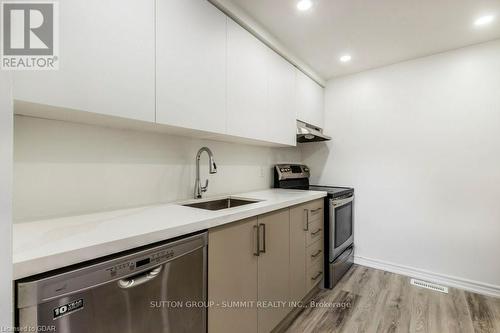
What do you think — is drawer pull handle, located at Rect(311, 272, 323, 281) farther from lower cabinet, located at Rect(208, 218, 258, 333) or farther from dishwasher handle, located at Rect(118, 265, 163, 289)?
dishwasher handle, located at Rect(118, 265, 163, 289)

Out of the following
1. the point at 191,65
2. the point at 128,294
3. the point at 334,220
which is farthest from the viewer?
the point at 334,220

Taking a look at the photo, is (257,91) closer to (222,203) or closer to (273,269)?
(222,203)

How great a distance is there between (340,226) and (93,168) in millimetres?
2332

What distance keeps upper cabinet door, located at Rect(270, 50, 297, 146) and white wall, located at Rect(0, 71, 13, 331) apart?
1.69 metres

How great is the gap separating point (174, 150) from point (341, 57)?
6.77 feet

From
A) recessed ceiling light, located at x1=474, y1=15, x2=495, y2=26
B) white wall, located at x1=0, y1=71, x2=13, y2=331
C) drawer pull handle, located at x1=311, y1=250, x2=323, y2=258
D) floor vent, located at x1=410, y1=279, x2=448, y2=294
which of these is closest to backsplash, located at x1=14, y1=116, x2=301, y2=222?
white wall, located at x1=0, y1=71, x2=13, y2=331

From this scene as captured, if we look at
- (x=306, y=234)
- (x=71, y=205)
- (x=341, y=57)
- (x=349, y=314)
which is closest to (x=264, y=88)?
(x=341, y=57)

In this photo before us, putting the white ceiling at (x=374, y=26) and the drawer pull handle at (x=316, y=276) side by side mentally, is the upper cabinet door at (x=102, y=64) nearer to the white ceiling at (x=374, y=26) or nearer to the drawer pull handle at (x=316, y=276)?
the white ceiling at (x=374, y=26)

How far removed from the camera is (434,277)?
2.40 m

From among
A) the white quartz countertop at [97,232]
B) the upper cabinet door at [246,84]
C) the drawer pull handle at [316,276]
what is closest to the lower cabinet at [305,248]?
the drawer pull handle at [316,276]

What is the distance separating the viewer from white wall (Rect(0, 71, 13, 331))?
0.48 meters

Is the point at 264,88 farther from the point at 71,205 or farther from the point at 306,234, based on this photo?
the point at 71,205

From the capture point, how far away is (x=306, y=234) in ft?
6.52

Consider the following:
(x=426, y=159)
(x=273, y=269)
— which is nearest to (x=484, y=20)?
(x=426, y=159)
